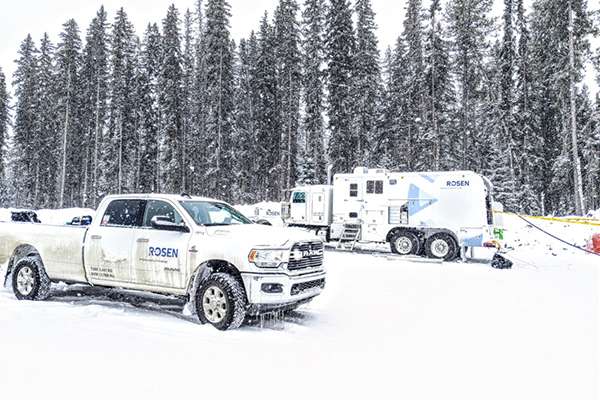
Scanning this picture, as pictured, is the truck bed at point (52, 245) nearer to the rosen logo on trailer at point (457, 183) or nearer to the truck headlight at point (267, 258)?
the truck headlight at point (267, 258)

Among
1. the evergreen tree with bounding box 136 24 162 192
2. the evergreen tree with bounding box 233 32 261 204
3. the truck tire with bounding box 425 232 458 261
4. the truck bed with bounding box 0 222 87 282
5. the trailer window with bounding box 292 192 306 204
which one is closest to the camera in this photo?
the truck bed with bounding box 0 222 87 282

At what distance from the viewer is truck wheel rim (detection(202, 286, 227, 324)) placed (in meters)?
6.44

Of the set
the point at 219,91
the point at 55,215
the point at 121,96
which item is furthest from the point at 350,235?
the point at 121,96

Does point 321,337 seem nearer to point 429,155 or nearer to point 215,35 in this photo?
point 429,155

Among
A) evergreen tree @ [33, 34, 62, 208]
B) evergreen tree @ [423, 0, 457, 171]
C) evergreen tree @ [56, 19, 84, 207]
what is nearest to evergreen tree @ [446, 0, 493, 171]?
evergreen tree @ [423, 0, 457, 171]

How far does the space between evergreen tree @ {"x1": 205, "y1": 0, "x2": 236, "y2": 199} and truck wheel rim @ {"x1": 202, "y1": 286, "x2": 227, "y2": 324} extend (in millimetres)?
29856

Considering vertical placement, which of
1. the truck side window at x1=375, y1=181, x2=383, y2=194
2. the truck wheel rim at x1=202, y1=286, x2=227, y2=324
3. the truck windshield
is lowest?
the truck wheel rim at x1=202, y1=286, x2=227, y2=324

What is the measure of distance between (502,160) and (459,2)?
12.8m

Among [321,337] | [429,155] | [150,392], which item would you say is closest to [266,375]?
[150,392]

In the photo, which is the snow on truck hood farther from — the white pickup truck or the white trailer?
the white trailer

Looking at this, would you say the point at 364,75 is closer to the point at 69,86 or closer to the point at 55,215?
the point at 55,215

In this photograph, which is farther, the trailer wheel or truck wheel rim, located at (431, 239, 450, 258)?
the trailer wheel

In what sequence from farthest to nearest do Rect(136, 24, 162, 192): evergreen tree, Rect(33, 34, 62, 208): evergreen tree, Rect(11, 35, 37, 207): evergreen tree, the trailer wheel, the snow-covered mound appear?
Rect(11, 35, 37, 207): evergreen tree
Rect(33, 34, 62, 208): evergreen tree
Rect(136, 24, 162, 192): evergreen tree
the snow-covered mound
the trailer wheel

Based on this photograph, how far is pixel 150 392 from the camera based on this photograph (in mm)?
4152
